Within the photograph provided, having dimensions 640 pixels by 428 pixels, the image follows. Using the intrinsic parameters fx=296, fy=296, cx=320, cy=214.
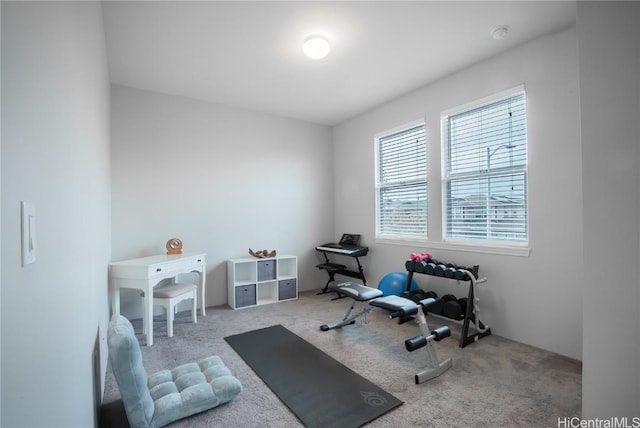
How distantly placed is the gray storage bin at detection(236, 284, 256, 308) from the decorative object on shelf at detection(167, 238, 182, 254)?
3.12 ft

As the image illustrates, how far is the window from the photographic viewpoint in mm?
4000

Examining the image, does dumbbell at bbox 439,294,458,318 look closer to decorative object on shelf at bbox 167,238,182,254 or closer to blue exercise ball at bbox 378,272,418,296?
blue exercise ball at bbox 378,272,418,296

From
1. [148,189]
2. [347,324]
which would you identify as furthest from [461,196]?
[148,189]

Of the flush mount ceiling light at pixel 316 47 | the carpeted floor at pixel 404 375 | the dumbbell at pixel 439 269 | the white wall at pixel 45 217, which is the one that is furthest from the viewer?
the dumbbell at pixel 439 269

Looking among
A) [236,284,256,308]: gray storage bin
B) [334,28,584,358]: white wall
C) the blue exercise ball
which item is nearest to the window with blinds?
[334,28,584,358]: white wall

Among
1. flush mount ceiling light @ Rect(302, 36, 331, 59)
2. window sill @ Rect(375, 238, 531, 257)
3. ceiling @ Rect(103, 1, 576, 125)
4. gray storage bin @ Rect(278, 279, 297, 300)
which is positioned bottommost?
gray storage bin @ Rect(278, 279, 297, 300)

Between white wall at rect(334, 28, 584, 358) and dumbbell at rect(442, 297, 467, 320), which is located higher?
white wall at rect(334, 28, 584, 358)

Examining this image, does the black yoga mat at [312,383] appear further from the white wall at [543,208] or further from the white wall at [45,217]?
the white wall at [543,208]

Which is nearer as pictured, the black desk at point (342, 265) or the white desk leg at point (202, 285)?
the white desk leg at point (202, 285)

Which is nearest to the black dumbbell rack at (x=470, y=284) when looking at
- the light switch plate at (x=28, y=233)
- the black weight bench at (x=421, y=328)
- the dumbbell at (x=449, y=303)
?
the dumbbell at (x=449, y=303)

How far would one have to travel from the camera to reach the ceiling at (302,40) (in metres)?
2.41

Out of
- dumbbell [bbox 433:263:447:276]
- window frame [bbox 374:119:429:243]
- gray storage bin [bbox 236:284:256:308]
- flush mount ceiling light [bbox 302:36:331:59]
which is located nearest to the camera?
flush mount ceiling light [bbox 302:36:331:59]

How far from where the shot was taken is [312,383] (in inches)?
89.7

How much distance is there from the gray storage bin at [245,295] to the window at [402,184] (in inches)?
81.2
